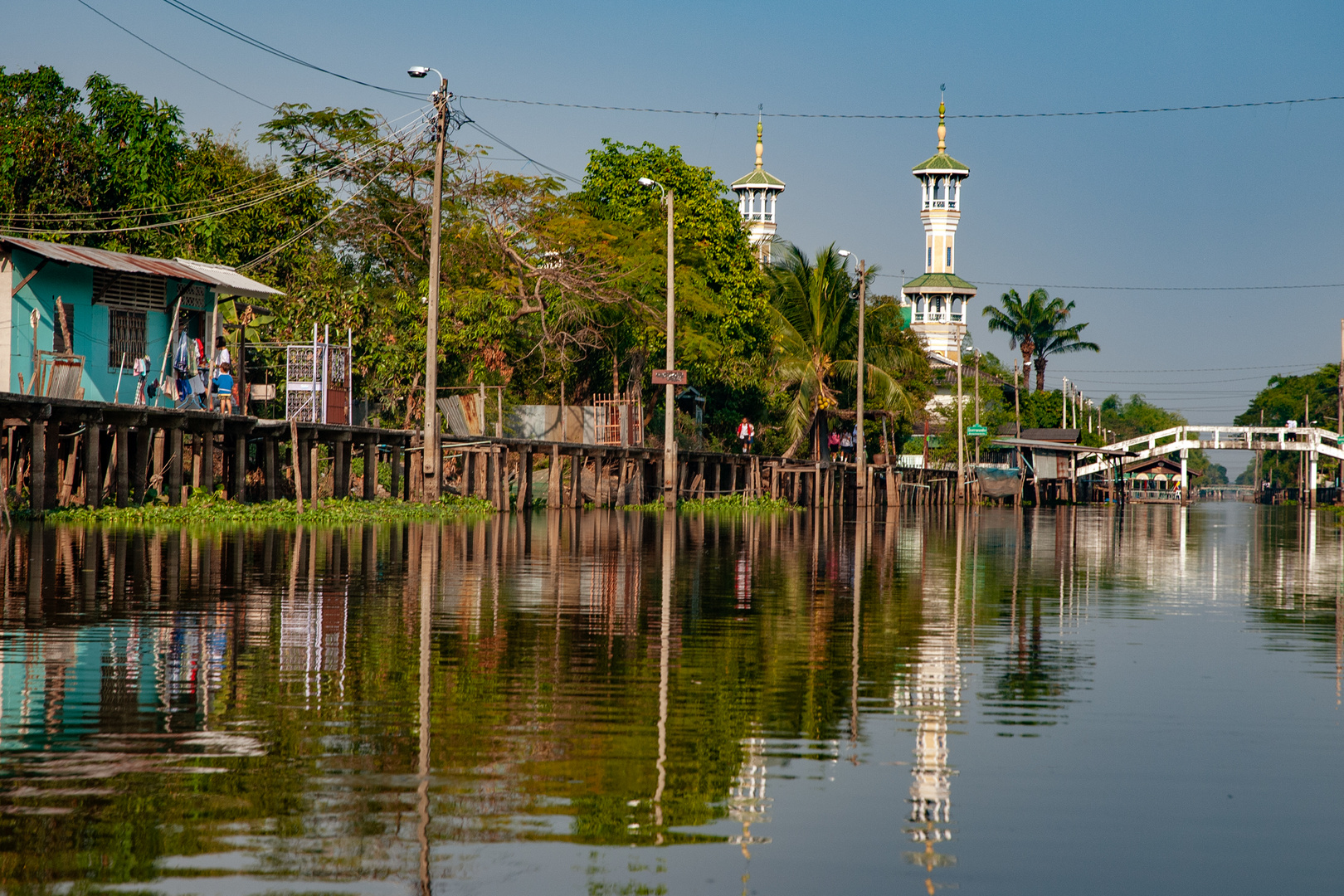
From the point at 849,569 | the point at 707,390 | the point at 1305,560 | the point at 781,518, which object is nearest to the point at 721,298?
the point at 707,390

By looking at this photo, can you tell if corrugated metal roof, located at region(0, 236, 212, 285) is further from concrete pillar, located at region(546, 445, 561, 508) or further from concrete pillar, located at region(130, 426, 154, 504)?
concrete pillar, located at region(546, 445, 561, 508)

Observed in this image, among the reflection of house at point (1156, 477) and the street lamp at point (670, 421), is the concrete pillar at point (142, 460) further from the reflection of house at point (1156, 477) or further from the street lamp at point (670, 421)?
the reflection of house at point (1156, 477)

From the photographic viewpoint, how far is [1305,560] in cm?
2434

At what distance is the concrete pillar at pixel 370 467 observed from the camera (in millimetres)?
34094

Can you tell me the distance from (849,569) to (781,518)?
21.4 metres

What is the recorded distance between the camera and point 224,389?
3067 cm

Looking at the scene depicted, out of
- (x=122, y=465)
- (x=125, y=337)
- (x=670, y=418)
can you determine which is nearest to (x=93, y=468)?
(x=122, y=465)

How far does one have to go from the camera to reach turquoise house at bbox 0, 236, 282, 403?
93.9 ft

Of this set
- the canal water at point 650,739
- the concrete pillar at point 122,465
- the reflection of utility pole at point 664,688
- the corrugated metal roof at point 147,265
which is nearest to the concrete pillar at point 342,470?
the corrugated metal roof at point 147,265

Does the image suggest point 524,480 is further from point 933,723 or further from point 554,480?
point 933,723

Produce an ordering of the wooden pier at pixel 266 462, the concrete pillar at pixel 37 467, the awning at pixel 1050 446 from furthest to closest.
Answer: the awning at pixel 1050 446 → the wooden pier at pixel 266 462 → the concrete pillar at pixel 37 467

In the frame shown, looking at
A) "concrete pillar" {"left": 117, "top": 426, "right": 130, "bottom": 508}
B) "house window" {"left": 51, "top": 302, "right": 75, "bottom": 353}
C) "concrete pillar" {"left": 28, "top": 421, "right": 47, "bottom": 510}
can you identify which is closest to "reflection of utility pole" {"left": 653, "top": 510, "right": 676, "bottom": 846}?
"concrete pillar" {"left": 28, "top": 421, "right": 47, "bottom": 510}

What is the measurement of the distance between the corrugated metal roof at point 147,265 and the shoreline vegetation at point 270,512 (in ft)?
16.4

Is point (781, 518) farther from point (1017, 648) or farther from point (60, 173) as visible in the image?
point (1017, 648)
